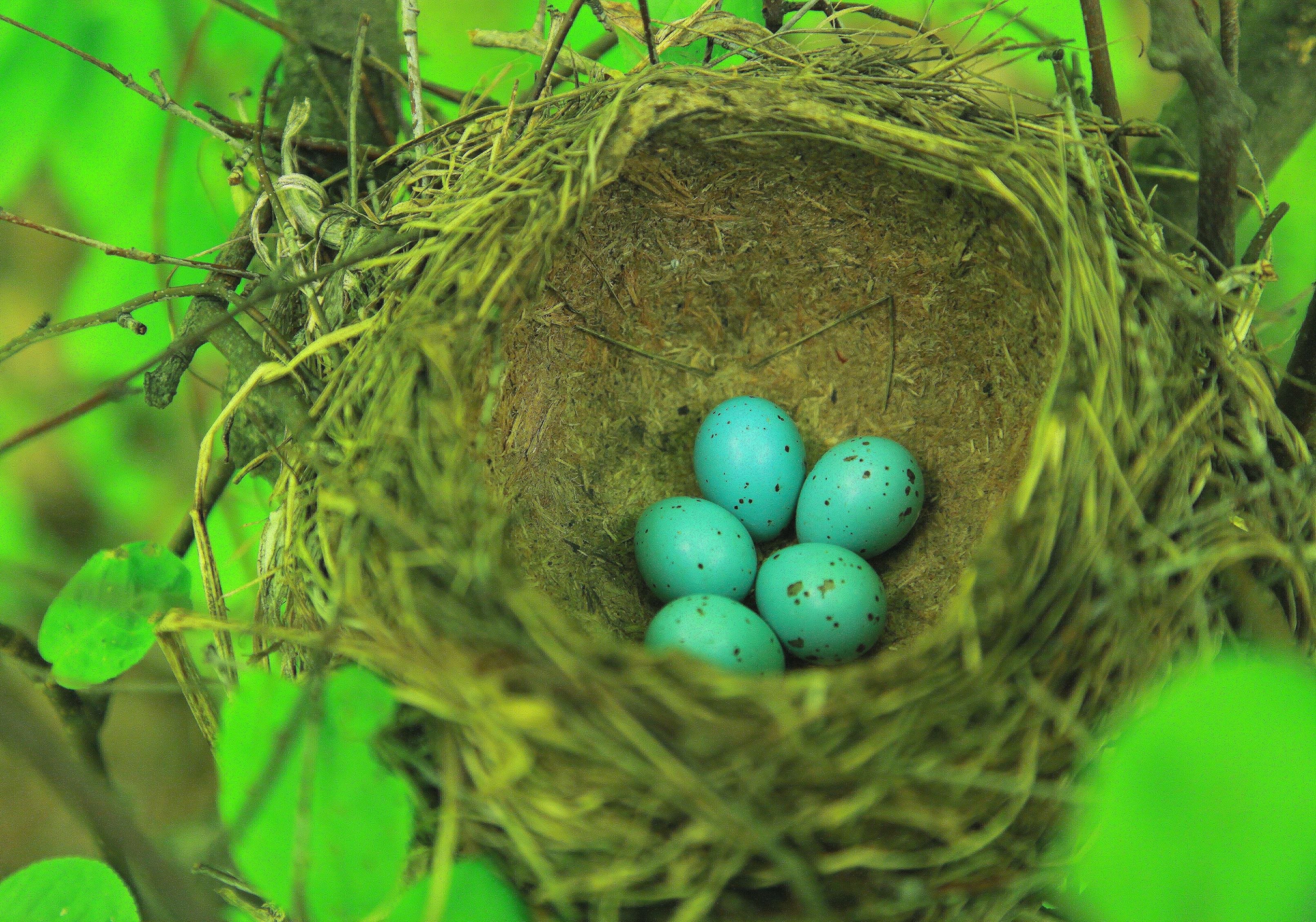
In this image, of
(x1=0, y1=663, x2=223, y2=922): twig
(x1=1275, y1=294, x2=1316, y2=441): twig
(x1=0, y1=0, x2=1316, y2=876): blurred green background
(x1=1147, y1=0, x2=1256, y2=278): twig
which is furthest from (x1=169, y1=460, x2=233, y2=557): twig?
(x1=1275, y1=294, x2=1316, y2=441): twig

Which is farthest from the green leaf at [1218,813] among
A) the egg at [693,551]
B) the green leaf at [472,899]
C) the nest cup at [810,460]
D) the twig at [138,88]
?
the twig at [138,88]

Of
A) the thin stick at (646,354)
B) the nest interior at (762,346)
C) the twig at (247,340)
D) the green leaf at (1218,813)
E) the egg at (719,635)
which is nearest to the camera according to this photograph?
the green leaf at (1218,813)

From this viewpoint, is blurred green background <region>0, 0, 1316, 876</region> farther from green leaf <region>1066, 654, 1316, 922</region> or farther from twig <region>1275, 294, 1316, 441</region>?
green leaf <region>1066, 654, 1316, 922</region>

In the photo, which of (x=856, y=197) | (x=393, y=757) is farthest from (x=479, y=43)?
(x=393, y=757)

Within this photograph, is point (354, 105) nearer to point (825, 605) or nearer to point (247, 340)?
point (247, 340)

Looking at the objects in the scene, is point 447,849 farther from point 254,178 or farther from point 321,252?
point 254,178

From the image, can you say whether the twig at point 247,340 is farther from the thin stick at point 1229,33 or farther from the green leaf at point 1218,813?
the thin stick at point 1229,33
